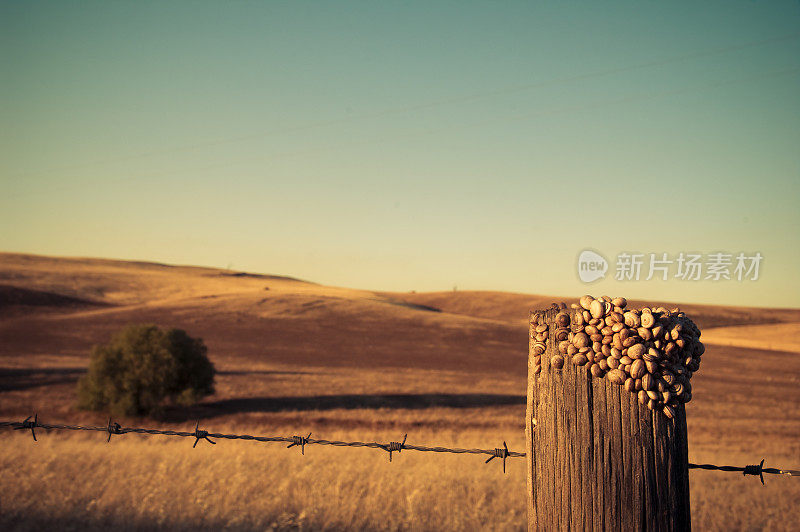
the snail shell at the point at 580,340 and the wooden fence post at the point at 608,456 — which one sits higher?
the snail shell at the point at 580,340

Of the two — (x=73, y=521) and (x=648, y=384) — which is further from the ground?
(x=648, y=384)

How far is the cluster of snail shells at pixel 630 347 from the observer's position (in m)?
2.39

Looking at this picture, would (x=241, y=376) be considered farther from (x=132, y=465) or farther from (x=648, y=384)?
(x=648, y=384)

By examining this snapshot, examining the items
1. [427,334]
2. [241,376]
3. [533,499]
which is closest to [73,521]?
[533,499]

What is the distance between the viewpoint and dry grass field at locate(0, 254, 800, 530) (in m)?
5.97

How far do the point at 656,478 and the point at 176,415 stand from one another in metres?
21.6

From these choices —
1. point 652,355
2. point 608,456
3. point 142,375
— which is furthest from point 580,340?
point 142,375

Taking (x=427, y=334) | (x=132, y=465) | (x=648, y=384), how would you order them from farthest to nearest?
1. (x=427, y=334)
2. (x=132, y=465)
3. (x=648, y=384)

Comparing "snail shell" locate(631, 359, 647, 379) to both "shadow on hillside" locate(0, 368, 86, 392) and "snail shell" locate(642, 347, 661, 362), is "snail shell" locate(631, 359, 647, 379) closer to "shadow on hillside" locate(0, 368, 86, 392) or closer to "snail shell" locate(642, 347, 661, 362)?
"snail shell" locate(642, 347, 661, 362)

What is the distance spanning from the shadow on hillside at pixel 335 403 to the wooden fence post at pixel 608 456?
1972 cm

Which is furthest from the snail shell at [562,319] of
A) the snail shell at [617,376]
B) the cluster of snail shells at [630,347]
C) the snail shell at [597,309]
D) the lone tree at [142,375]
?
the lone tree at [142,375]

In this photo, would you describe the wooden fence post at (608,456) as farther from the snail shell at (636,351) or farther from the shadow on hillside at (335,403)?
the shadow on hillside at (335,403)

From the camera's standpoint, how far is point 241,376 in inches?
1165

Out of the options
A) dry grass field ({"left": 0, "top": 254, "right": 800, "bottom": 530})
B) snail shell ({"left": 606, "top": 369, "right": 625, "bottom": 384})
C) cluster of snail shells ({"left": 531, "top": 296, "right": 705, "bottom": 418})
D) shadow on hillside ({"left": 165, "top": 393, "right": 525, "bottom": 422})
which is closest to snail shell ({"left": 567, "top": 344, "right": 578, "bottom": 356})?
cluster of snail shells ({"left": 531, "top": 296, "right": 705, "bottom": 418})
